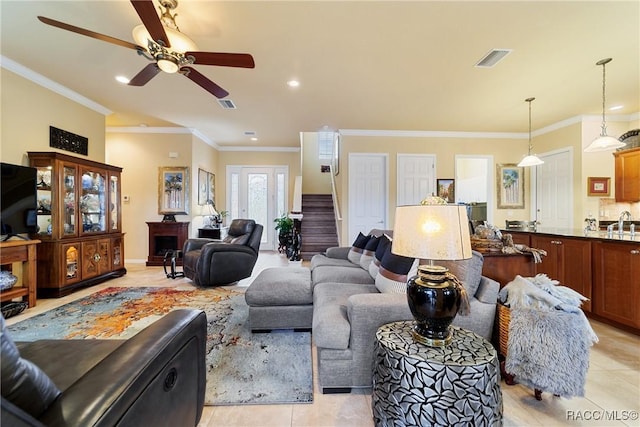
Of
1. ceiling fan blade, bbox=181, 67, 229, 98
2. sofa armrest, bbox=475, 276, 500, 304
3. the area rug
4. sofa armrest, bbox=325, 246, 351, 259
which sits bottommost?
the area rug

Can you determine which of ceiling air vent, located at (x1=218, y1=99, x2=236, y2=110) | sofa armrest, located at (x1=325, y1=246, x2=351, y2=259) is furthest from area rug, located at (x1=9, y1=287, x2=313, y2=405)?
ceiling air vent, located at (x1=218, y1=99, x2=236, y2=110)

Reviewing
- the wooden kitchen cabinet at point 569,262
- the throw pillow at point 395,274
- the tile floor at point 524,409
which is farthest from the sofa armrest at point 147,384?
the wooden kitchen cabinet at point 569,262

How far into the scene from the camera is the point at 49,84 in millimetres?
3506

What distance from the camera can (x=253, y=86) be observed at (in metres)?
3.46

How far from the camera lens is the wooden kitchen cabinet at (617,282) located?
2.42 m

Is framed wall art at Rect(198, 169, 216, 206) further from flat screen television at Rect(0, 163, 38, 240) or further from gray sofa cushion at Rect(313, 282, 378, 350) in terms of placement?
gray sofa cushion at Rect(313, 282, 378, 350)

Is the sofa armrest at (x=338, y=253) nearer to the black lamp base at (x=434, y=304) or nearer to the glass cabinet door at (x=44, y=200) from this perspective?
→ the black lamp base at (x=434, y=304)

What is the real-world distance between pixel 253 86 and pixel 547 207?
5.75m

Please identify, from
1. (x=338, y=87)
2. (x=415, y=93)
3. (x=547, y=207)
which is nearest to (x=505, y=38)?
(x=415, y=93)

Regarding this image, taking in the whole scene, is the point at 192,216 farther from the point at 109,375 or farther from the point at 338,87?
the point at 109,375

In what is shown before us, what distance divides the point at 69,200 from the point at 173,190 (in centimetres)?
198

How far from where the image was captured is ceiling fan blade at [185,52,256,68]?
2131 mm

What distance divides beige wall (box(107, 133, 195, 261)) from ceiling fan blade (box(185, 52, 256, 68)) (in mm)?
3705

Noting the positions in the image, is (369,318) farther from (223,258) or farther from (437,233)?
(223,258)
